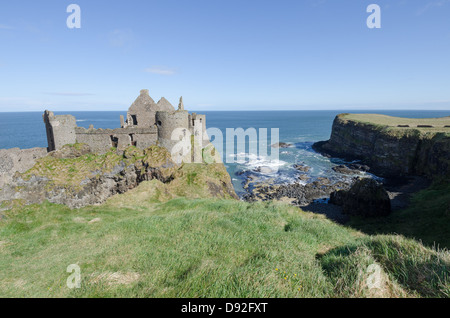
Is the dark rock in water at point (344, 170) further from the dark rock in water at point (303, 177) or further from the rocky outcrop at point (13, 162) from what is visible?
the rocky outcrop at point (13, 162)

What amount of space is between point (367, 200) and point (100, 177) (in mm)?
33725

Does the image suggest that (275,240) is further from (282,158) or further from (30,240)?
(282,158)

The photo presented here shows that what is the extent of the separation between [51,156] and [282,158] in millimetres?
60519

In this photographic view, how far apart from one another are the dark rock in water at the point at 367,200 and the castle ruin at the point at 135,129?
2452 centimetres

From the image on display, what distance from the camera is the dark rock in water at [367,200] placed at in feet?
96.0

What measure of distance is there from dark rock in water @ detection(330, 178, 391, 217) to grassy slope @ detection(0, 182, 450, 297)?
22.0m

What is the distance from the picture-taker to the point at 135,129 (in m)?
26.8

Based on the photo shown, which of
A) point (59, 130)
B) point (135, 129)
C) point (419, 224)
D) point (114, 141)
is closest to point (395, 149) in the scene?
point (419, 224)

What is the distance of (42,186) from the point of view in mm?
19938

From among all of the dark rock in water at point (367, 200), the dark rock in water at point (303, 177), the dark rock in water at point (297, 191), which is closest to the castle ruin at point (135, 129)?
the dark rock in water at point (297, 191)

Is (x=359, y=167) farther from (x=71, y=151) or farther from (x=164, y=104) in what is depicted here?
(x=71, y=151)

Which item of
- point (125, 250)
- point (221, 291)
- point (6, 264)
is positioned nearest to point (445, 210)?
point (221, 291)

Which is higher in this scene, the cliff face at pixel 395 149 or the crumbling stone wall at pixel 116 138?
the crumbling stone wall at pixel 116 138

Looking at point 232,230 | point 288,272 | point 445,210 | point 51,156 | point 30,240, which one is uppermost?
point 51,156
